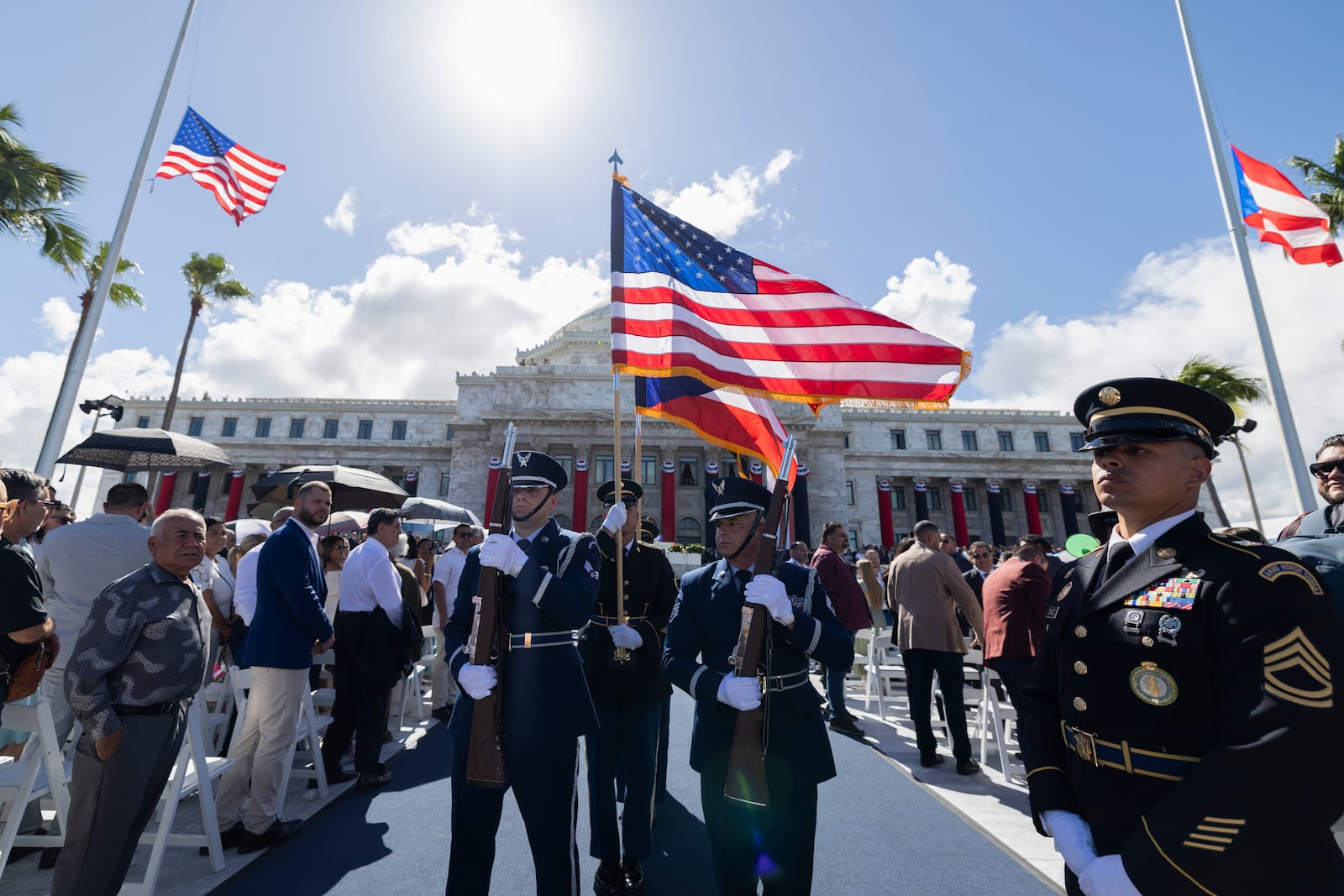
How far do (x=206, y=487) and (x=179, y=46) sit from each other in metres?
47.6

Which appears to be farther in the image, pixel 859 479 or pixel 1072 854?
pixel 859 479

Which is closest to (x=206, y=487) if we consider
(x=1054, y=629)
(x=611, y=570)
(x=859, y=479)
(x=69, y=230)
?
(x=69, y=230)

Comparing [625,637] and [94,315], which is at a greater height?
A: [94,315]

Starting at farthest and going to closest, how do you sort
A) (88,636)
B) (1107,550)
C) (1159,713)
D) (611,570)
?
(611,570), (88,636), (1107,550), (1159,713)

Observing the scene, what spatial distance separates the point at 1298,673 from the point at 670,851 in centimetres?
441

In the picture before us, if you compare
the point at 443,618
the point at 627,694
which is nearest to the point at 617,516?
the point at 627,694

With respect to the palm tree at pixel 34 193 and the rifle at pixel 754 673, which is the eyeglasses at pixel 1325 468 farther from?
the palm tree at pixel 34 193

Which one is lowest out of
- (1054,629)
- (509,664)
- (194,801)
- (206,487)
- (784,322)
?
(194,801)

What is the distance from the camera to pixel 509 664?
10.9ft

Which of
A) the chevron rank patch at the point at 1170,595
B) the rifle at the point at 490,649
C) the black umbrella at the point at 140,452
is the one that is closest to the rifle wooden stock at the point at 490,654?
the rifle at the point at 490,649

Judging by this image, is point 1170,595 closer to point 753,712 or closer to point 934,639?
point 753,712

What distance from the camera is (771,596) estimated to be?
9.82ft

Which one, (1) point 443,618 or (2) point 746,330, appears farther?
(1) point 443,618

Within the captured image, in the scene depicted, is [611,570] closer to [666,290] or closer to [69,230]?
[666,290]
